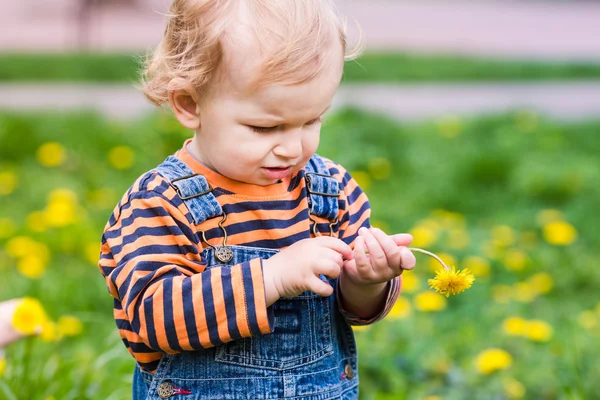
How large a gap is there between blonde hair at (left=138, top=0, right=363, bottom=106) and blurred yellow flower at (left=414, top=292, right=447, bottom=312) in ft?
4.50

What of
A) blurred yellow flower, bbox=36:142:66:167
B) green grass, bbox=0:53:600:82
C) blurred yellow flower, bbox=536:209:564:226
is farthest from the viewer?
green grass, bbox=0:53:600:82

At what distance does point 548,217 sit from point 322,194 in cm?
251

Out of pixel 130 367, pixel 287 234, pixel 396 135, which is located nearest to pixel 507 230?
pixel 396 135

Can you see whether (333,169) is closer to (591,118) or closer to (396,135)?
(396,135)

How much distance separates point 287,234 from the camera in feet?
5.47

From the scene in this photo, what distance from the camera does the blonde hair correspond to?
4.95ft

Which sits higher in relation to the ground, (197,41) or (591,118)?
(591,118)

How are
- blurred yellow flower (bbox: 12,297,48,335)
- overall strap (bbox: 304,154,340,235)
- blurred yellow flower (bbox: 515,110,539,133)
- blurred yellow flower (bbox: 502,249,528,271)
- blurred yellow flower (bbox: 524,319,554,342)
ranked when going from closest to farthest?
overall strap (bbox: 304,154,340,235)
blurred yellow flower (bbox: 12,297,48,335)
blurred yellow flower (bbox: 524,319,554,342)
blurred yellow flower (bbox: 502,249,528,271)
blurred yellow flower (bbox: 515,110,539,133)

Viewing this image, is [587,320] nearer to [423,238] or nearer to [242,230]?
[423,238]

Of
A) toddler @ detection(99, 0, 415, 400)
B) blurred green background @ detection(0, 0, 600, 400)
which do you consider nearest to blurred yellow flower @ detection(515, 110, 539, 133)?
blurred green background @ detection(0, 0, 600, 400)

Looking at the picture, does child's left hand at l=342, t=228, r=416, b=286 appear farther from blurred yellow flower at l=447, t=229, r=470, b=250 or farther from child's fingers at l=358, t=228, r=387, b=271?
blurred yellow flower at l=447, t=229, r=470, b=250

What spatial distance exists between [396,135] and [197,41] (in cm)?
348

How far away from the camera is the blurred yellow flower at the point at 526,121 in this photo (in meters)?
5.51

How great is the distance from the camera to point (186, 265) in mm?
1563
